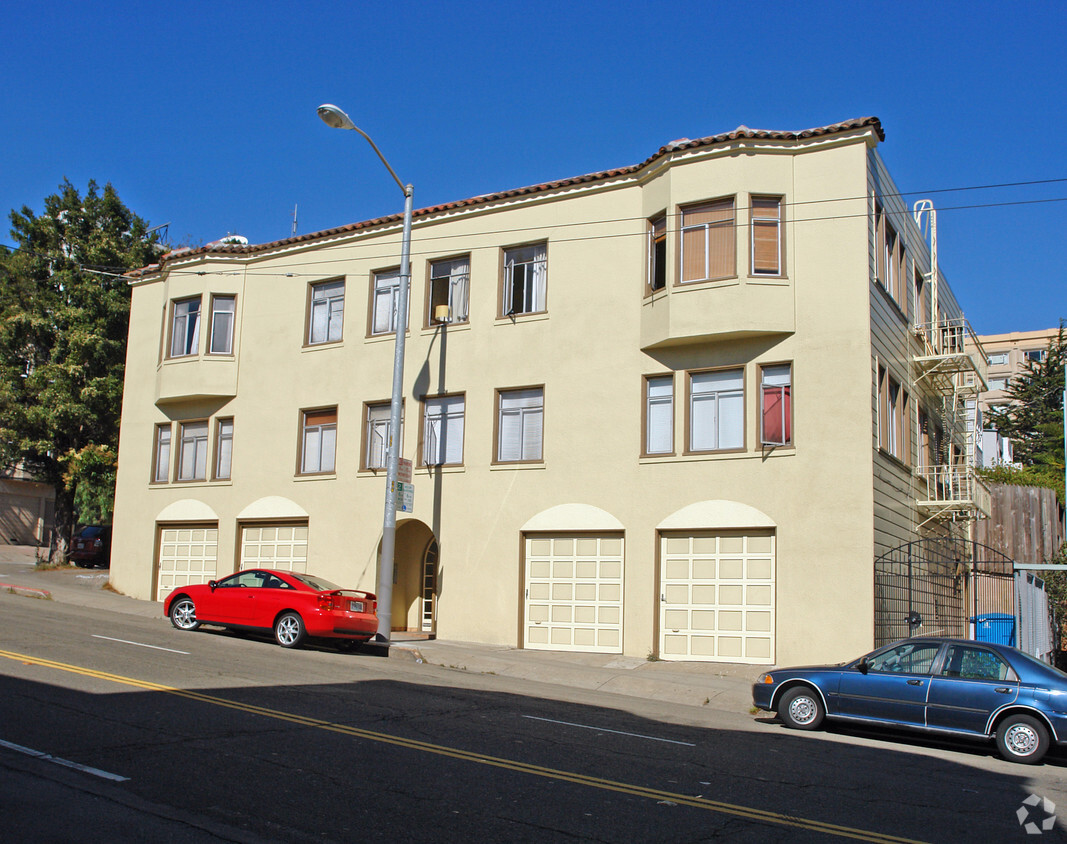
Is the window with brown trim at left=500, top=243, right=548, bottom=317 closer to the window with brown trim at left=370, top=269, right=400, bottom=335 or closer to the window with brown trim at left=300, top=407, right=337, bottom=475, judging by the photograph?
the window with brown trim at left=370, top=269, right=400, bottom=335

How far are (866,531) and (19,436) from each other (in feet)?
89.5


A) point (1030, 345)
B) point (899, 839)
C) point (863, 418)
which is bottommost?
point (899, 839)

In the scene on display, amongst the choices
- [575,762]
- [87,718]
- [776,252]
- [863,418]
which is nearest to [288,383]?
[776,252]

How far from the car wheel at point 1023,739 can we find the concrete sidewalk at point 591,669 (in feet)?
13.1

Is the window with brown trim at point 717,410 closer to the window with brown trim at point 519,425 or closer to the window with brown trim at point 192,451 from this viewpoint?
the window with brown trim at point 519,425

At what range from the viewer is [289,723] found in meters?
9.78

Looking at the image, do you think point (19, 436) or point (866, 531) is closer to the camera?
point (866, 531)

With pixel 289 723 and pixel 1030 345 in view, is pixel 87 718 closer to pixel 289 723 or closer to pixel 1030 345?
pixel 289 723

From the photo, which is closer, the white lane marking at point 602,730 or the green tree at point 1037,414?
the white lane marking at point 602,730

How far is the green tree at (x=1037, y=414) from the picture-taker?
56281 millimetres

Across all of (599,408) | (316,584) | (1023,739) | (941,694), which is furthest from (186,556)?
(1023,739)

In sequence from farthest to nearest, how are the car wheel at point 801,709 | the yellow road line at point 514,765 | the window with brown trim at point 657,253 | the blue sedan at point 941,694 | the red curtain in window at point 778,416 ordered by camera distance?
the window with brown trim at point 657,253 → the red curtain in window at point 778,416 → the car wheel at point 801,709 → the blue sedan at point 941,694 → the yellow road line at point 514,765

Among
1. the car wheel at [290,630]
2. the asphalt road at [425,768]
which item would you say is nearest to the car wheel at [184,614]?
the car wheel at [290,630]

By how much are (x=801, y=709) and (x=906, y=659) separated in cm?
146
